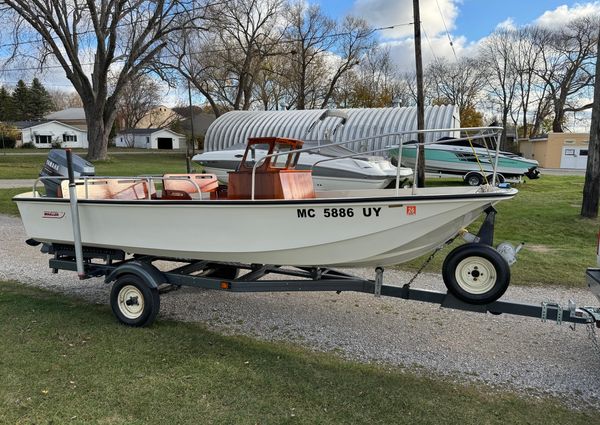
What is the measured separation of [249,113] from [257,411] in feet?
86.6

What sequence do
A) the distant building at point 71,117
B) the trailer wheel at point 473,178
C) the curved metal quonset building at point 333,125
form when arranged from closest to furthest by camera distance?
the trailer wheel at point 473,178 < the curved metal quonset building at point 333,125 < the distant building at point 71,117

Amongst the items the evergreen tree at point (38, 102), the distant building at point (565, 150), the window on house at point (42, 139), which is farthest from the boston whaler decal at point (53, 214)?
the evergreen tree at point (38, 102)

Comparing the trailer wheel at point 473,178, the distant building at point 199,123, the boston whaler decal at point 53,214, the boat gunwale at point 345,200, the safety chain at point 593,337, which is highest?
the distant building at point 199,123

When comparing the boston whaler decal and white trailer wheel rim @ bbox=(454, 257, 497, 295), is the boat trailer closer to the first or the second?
white trailer wheel rim @ bbox=(454, 257, 497, 295)

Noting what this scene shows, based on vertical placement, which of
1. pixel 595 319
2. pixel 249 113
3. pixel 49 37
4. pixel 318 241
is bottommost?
pixel 595 319

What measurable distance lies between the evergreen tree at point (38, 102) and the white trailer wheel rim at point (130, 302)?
272 feet

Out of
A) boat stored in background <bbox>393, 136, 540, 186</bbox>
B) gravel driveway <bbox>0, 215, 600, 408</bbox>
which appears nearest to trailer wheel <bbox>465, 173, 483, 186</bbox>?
boat stored in background <bbox>393, 136, 540, 186</bbox>

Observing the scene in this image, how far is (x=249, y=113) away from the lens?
28500mm

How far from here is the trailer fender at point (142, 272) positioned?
480 cm

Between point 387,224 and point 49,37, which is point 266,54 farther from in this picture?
point 387,224

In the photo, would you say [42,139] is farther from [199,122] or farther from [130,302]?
[130,302]

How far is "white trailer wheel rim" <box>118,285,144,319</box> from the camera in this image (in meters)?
4.92

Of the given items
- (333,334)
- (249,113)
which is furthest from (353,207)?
(249,113)

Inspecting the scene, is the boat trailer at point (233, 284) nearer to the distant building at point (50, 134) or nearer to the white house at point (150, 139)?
the distant building at point (50, 134)
